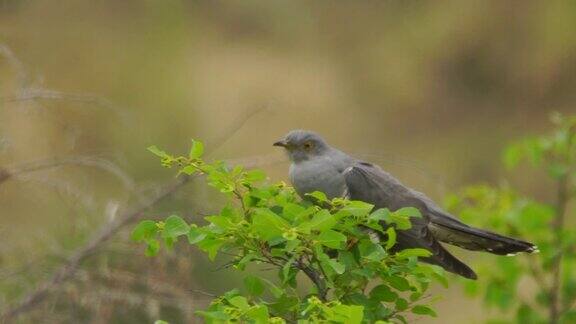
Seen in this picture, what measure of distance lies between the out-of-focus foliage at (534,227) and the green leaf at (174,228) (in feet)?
9.49

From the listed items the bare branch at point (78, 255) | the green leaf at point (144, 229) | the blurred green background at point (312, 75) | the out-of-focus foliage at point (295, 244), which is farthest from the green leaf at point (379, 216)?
the blurred green background at point (312, 75)

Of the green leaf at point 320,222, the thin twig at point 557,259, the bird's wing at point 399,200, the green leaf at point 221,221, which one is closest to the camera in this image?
the green leaf at point 320,222

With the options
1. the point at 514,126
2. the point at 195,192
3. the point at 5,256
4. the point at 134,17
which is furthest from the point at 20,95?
the point at 514,126

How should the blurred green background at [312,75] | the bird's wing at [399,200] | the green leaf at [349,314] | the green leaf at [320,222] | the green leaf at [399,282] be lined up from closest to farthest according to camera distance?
the green leaf at [349,314]
the green leaf at [320,222]
the green leaf at [399,282]
the bird's wing at [399,200]
the blurred green background at [312,75]

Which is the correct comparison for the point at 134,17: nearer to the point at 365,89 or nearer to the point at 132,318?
the point at 365,89

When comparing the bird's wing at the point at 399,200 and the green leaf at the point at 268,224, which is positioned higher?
the bird's wing at the point at 399,200

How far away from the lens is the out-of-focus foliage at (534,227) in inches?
227

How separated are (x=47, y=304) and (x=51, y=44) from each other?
28.5 feet

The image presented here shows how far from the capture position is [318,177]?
3953 millimetres

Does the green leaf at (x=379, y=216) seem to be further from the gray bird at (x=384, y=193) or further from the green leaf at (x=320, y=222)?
the gray bird at (x=384, y=193)

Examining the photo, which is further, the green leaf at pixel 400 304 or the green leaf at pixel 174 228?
the green leaf at pixel 400 304

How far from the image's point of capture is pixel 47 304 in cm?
402

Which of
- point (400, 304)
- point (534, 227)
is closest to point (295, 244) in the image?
point (400, 304)

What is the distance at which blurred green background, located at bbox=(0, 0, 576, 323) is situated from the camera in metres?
11.3
